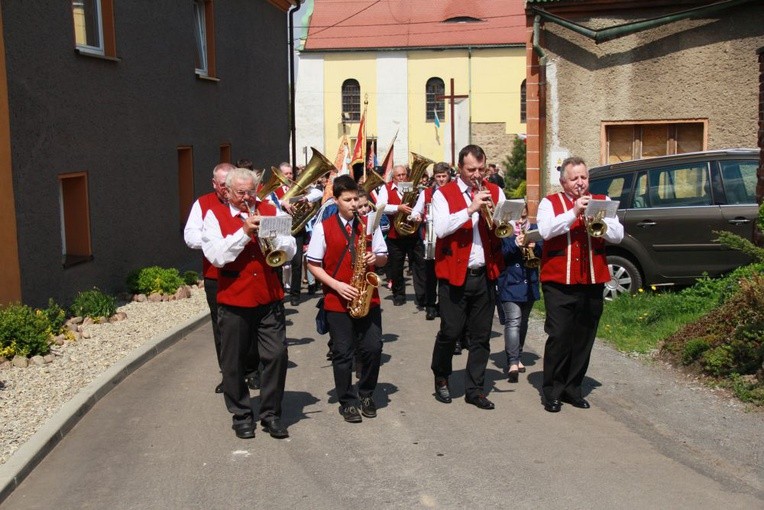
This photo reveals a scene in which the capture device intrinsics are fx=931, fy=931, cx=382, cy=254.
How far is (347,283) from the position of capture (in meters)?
6.88

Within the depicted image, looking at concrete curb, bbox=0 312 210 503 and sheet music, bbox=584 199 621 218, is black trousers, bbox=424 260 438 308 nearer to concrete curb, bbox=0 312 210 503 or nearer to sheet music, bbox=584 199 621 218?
concrete curb, bbox=0 312 210 503

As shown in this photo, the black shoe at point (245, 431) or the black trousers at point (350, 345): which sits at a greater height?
the black trousers at point (350, 345)

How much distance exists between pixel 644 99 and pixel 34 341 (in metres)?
10.4

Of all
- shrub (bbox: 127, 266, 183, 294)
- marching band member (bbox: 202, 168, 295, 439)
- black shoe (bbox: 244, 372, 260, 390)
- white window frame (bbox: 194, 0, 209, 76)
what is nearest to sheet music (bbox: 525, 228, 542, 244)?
marching band member (bbox: 202, 168, 295, 439)

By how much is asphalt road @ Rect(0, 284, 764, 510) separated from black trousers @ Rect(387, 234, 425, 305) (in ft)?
11.6

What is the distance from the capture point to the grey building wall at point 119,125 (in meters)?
10.7

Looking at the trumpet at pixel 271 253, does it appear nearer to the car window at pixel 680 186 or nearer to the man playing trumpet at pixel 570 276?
the man playing trumpet at pixel 570 276

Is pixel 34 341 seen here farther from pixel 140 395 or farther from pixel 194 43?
pixel 194 43

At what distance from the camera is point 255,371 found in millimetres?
8023

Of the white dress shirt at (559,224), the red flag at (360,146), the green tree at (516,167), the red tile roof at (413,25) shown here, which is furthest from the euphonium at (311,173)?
the red tile roof at (413,25)

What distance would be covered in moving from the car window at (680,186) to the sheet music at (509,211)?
5109 mm

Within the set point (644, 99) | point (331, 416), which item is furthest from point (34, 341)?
point (644, 99)

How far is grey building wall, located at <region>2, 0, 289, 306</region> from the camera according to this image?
1069cm

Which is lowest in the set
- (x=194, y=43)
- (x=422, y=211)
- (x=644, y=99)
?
(x=422, y=211)
